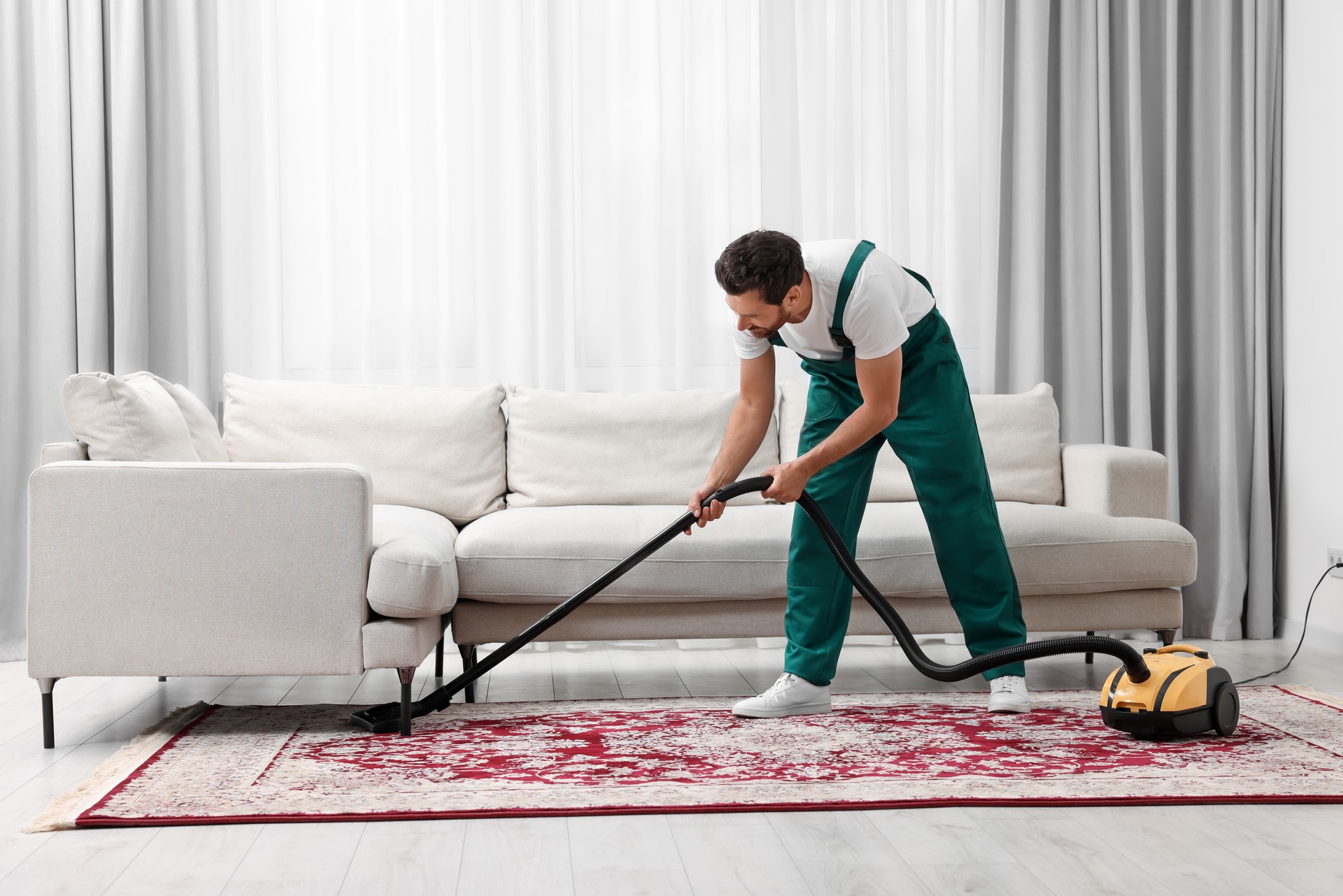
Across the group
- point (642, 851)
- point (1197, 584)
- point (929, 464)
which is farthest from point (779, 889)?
point (1197, 584)

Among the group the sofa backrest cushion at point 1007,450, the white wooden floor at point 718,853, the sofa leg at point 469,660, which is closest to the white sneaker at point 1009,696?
the white wooden floor at point 718,853

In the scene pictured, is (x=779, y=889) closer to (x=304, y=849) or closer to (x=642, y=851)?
(x=642, y=851)

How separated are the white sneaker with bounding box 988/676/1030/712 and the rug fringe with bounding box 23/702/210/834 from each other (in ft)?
5.40

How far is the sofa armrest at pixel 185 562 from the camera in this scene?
2115 mm

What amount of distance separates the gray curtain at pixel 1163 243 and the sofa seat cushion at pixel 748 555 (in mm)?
920

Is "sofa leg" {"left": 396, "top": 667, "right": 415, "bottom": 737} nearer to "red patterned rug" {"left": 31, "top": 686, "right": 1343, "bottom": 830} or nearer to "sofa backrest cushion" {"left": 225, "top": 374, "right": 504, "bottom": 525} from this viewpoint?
"red patterned rug" {"left": 31, "top": 686, "right": 1343, "bottom": 830}

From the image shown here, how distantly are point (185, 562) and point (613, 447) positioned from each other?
3.95ft

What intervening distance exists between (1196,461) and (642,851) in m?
2.67

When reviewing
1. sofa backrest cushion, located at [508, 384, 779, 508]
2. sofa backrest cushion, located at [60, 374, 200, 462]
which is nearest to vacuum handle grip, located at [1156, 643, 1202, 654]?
sofa backrest cushion, located at [508, 384, 779, 508]

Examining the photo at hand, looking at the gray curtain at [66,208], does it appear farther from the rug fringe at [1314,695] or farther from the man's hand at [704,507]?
the rug fringe at [1314,695]

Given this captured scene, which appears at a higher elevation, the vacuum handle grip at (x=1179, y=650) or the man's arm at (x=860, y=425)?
the man's arm at (x=860, y=425)

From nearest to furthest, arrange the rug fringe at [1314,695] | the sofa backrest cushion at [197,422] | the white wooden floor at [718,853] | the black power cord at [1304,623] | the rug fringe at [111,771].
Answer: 1. the white wooden floor at [718,853]
2. the rug fringe at [111,771]
3. the rug fringe at [1314,695]
4. the sofa backrest cushion at [197,422]
5. the black power cord at [1304,623]

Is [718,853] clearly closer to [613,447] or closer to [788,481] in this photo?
[788,481]

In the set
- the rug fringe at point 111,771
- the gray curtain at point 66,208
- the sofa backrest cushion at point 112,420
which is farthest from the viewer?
the gray curtain at point 66,208
